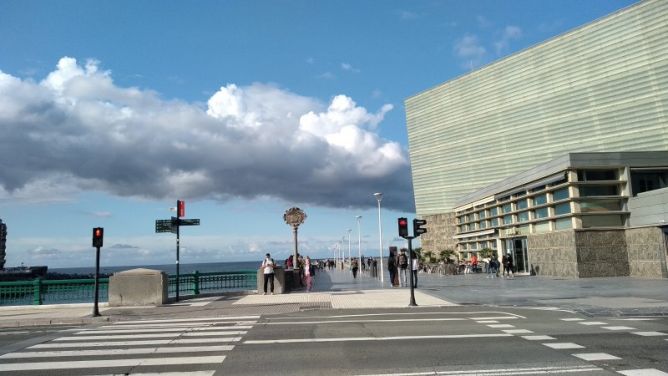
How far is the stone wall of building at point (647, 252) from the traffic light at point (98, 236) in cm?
2732

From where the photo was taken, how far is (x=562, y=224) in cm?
3219

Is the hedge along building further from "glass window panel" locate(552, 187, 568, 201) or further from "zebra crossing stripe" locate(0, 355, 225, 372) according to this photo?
"zebra crossing stripe" locate(0, 355, 225, 372)

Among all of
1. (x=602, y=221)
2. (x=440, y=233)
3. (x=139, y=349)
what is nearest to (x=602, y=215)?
(x=602, y=221)

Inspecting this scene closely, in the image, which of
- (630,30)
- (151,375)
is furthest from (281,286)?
(630,30)

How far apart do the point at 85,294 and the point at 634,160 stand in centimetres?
3101

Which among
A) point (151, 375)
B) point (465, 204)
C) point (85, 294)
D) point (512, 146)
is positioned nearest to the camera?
point (151, 375)

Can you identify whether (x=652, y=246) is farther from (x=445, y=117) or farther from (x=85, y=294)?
(x=445, y=117)

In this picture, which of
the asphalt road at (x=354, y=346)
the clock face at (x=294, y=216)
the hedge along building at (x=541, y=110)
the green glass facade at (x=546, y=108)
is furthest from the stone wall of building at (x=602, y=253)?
the green glass facade at (x=546, y=108)

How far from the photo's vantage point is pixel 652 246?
92.8 ft

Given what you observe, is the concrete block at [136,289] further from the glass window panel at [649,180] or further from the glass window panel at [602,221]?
the glass window panel at [649,180]

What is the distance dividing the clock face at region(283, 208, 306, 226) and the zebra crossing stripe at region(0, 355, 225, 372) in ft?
68.5

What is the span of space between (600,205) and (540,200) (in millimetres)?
4927

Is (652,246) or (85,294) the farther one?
(652,246)

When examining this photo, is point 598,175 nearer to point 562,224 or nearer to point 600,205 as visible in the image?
point 600,205
